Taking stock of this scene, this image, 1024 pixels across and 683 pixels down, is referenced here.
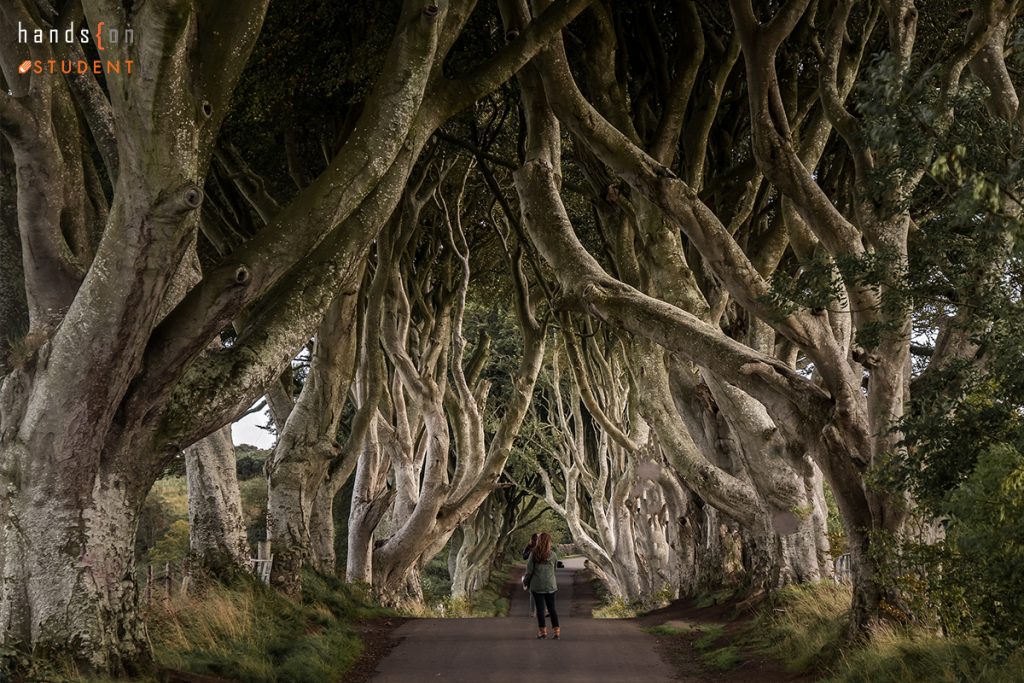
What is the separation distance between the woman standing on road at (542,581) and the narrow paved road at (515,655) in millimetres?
274

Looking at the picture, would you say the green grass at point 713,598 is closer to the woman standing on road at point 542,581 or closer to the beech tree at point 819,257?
the woman standing on road at point 542,581

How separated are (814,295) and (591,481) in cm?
1923

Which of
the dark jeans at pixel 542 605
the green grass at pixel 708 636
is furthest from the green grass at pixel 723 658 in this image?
the dark jeans at pixel 542 605

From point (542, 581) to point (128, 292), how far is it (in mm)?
8102

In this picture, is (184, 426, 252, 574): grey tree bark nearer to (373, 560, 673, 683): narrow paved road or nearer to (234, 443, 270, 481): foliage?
(373, 560, 673, 683): narrow paved road

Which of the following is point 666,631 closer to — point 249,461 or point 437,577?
point 437,577

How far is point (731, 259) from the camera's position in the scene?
9148mm

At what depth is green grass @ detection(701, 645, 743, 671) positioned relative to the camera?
10.4 metres

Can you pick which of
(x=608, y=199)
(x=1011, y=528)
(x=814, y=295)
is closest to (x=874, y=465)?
(x=814, y=295)

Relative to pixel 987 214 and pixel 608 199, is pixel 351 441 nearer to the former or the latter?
pixel 608 199

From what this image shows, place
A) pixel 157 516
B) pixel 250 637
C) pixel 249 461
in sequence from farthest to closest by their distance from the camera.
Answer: pixel 249 461 → pixel 157 516 → pixel 250 637

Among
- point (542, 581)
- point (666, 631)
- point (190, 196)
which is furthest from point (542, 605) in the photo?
point (190, 196)

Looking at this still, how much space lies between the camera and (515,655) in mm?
11109

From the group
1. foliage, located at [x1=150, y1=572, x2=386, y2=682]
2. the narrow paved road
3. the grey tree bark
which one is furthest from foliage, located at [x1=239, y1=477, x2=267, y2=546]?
foliage, located at [x1=150, y1=572, x2=386, y2=682]
